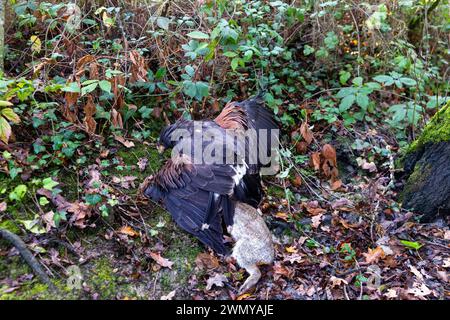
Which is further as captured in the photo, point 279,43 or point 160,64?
point 279,43

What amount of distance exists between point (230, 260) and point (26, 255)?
1.63 meters

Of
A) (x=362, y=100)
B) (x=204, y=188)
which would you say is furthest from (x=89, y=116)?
(x=362, y=100)

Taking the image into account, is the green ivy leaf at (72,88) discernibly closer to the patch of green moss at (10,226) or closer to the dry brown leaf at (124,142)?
Result: the dry brown leaf at (124,142)

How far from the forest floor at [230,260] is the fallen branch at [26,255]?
0.16 feet

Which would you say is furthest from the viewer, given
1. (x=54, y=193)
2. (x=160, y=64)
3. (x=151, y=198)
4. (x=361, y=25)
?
(x=361, y=25)

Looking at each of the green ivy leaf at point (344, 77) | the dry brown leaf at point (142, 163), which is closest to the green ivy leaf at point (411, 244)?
the green ivy leaf at point (344, 77)

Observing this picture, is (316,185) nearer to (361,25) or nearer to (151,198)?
(151,198)

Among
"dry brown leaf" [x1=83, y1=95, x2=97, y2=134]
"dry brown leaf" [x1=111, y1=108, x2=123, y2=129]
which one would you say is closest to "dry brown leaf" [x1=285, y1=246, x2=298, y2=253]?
"dry brown leaf" [x1=111, y1=108, x2=123, y2=129]

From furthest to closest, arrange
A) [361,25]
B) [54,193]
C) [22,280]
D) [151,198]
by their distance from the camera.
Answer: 1. [361,25]
2. [151,198]
3. [54,193]
4. [22,280]

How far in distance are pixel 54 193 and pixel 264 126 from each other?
7.48 ft

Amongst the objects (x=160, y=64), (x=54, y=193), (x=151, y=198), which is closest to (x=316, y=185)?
(x=151, y=198)

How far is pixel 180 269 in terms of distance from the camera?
3.52m

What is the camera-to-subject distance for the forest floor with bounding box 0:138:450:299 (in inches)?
130

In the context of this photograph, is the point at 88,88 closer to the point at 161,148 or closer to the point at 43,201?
the point at 161,148
